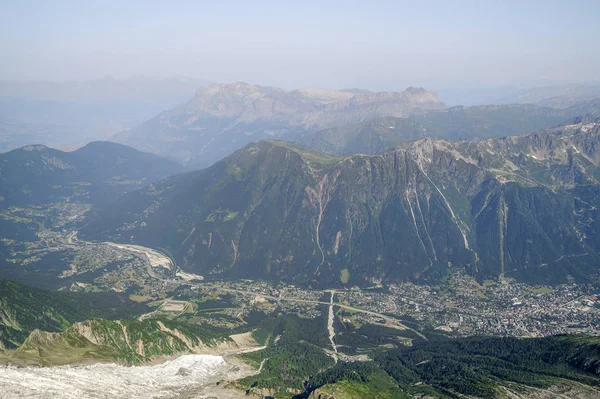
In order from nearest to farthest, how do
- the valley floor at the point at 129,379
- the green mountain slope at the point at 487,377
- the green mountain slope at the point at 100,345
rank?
the valley floor at the point at 129,379, the green mountain slope at the point at 100,345, the green mountain slope at the point at 487,377

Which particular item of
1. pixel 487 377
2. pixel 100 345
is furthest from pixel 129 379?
A: pixel 487 377

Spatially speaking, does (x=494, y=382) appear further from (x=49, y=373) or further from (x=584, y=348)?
(x=49, y=373)

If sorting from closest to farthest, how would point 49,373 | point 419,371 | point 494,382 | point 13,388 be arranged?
point 13,388
point 49,373
point 494,382
point 419,371

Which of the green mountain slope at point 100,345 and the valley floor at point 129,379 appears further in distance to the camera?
the green mountain slope at point 100,345

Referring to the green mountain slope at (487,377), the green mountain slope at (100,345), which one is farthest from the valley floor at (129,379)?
the green mountain slope at (487,377)

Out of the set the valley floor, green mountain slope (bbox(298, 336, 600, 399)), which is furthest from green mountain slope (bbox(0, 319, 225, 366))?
green mountain slope (bbox(298, 336, 600, 399))

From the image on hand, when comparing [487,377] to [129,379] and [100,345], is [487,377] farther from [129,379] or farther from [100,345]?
[100,345]

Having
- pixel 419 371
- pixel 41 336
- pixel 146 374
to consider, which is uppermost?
pixel 41 336

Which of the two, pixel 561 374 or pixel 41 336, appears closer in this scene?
pixel 41 336

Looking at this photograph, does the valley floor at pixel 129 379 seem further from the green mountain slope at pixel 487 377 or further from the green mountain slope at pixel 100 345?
Result: the green mountain slope at pixel 487 377

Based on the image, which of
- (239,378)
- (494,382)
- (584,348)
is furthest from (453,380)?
(239,378)

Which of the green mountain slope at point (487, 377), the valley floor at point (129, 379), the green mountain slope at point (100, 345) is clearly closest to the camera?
the valley floor at point (129, 379)
